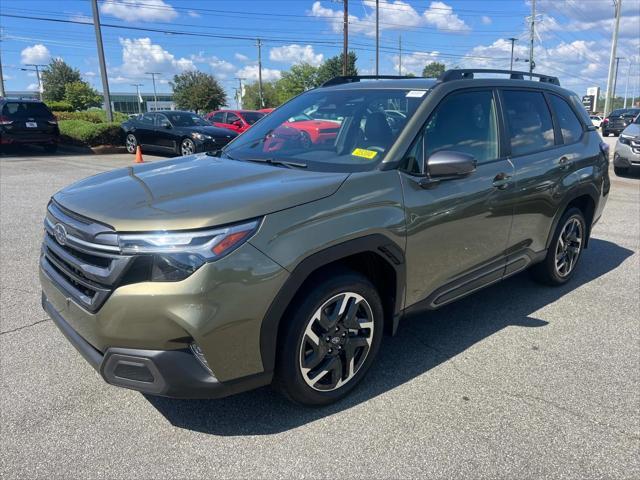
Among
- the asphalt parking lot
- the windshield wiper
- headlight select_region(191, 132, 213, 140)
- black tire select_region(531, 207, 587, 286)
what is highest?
the windshield wiper

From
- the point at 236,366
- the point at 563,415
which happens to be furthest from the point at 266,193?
the point at 563,415

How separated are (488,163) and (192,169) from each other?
2057mm

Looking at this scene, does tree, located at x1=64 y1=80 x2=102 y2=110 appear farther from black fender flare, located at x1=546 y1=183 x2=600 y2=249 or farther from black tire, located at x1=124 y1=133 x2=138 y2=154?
black fender flare, located at x1=546 y1=183 x2=600 y2=249

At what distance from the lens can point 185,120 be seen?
53.2ft

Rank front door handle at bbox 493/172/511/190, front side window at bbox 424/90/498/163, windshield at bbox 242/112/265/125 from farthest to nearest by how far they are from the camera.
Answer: windshield at bbox 242/112/265/125, front door handle at bbox 493/172/511/190, front side window at bbox 424/90/498/163

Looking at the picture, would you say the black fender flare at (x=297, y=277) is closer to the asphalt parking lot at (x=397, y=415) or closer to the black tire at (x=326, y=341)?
the black tire at (x=326, y=341)

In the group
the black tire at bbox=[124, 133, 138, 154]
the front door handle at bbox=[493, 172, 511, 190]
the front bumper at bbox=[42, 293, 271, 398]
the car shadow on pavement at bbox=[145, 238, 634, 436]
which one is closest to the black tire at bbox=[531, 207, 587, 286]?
the car shadow on pavement at bbox=[145, 238, 634, 436]

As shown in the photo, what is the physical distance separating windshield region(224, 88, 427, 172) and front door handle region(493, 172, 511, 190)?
2.73 feet

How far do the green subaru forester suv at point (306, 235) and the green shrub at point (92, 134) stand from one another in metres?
15.8

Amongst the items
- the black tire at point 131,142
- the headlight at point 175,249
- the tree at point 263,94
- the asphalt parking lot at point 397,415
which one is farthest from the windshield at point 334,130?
the tree at point 263,94

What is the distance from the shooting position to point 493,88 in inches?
155

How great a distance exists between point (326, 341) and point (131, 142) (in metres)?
16.5

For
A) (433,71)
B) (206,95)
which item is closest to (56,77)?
(206,95)

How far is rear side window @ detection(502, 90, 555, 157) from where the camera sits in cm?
402
